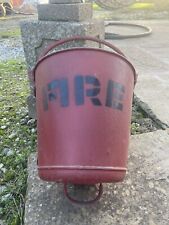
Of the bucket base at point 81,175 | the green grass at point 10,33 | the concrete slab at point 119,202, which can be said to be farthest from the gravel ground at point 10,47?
the bucket base at point 81,175

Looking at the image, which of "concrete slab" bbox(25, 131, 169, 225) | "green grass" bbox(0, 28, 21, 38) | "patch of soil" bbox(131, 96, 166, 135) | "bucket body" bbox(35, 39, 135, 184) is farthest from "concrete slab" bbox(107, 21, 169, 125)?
"green grass" bbox(0, 28, 21, 38)

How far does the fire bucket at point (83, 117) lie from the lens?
1701 mm

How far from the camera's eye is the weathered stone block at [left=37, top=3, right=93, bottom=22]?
2783 mm

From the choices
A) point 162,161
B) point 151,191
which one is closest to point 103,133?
point 151,191

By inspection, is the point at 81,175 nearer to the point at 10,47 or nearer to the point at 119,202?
the point at 119,202

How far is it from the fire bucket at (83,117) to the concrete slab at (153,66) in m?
1.21

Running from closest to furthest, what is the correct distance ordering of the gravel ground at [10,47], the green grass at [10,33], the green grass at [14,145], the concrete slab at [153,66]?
the green grass at [14,145] < the concrete slab at [153,66] < the gravel ground at [10,47] < the green grass at [10,33]

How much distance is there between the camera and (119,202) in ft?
6.54

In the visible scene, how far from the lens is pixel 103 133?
1725 mm

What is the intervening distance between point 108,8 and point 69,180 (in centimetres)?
1007

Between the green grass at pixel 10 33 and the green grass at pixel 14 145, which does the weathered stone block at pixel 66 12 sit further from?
the green grass at pixel 10 33

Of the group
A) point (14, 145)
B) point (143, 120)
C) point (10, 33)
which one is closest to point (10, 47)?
point (10, 33)

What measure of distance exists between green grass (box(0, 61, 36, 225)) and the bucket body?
23.8 inches

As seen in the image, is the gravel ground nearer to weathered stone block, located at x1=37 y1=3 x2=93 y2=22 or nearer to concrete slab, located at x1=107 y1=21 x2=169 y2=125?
concrete slab, located at x1=107 y1=21 x2=169 y2=125
